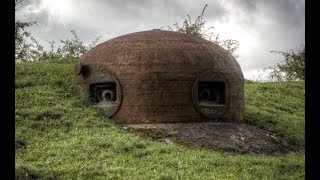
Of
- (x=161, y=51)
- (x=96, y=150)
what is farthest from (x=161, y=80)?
(x=96, y=150)

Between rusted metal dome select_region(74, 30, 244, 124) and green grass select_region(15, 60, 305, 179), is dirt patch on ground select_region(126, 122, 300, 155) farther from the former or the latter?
green grass select_region(15, 60, 305, 179)

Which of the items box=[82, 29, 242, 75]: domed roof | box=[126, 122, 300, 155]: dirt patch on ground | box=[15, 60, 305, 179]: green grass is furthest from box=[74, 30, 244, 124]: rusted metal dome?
box=[15, 60, 305, 179]: green grass

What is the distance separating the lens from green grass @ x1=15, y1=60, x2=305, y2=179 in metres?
9.81

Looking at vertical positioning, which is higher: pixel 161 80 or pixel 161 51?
pixel 161 51

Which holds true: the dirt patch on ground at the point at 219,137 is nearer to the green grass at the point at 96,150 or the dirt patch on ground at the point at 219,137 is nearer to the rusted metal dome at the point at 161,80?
the rusted metal dome at the point at 161,80

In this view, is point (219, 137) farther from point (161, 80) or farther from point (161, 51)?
point (161, 51)

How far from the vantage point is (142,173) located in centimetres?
973

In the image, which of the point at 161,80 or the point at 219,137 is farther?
the point at 161,80

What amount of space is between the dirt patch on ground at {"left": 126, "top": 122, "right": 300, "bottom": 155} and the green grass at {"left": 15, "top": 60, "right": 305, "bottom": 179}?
1.79 ft

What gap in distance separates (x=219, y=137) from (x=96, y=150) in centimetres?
360

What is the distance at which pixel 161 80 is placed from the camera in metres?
14.0

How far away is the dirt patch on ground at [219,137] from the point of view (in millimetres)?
12766
